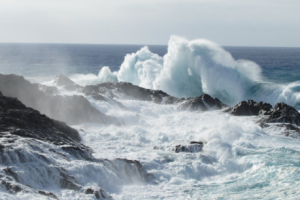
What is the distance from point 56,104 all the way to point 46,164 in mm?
11826

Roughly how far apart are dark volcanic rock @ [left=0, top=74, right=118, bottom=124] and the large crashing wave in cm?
1790

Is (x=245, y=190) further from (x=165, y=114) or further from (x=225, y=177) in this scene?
(x=165, y=114)

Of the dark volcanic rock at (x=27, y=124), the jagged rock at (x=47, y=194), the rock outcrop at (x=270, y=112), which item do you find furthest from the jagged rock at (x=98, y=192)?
the rock outcrop at (x=270, y=112)

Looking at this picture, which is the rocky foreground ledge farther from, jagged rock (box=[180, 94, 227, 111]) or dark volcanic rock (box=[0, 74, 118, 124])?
jagged rock (box=[180, 94, 227, 111])

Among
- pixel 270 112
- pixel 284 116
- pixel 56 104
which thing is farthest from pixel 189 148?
pixel 56 104

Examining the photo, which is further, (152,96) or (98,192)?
(152,96)

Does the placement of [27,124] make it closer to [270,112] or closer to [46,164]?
[46,164]

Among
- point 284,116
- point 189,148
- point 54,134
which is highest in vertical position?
point 284,116

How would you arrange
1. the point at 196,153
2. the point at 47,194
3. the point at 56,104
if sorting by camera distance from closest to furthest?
1. the point at 47,194
2. the point at 196,153
3. the point at 56,104

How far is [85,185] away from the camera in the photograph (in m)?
15.1

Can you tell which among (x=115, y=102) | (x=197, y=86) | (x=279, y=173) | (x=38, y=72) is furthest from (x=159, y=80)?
(x=38, y=72)

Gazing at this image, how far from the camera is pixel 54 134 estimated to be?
19.0 metres

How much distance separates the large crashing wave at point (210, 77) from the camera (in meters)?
42.2

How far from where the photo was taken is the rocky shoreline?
47.2 ft
